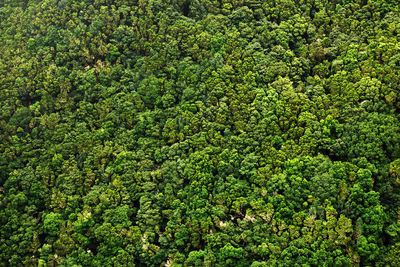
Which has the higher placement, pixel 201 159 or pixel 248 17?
pixel 248 17

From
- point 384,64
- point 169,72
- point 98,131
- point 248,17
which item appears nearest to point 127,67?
point 169,72

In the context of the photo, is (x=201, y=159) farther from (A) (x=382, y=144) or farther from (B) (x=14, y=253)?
(B) (x=14, y=253)

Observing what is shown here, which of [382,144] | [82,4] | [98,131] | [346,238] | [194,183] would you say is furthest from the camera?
[82,4]

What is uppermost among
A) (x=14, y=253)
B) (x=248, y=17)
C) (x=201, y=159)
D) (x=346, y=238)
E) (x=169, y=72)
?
(x=248, y=17)

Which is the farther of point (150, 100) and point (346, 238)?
point (150, 100)

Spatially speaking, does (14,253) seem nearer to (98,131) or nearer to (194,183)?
(98,131)

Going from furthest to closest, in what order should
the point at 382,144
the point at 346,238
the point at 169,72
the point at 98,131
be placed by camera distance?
the point at 169,72 < the point at 98,131 < the point at 382,144 < the point at 346,238
